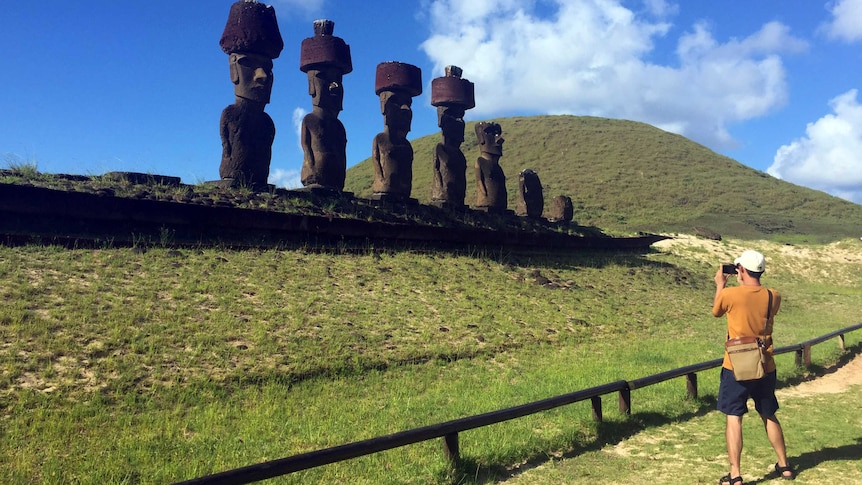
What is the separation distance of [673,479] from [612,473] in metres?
0.45

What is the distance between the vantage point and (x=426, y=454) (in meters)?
5.29

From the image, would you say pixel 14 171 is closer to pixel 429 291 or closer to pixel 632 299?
pixel 429 291

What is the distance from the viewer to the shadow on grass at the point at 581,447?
4.88 metres

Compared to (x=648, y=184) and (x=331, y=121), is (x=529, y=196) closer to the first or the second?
(x=331, y=121)

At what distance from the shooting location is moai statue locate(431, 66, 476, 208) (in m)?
17.7

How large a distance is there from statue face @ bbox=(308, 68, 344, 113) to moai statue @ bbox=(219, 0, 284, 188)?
1645mm

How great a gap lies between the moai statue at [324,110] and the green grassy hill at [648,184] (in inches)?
721

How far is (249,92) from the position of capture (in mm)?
13242

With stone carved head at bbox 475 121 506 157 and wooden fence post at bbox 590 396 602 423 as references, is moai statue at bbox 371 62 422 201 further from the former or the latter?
wooden fence post at bbox 590 396 602 423

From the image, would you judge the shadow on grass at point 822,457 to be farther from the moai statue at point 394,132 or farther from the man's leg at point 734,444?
the moai statue at point 394,132

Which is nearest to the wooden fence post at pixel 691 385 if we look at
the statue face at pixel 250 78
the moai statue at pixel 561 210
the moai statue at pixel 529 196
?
the statue face at pixel 250 78

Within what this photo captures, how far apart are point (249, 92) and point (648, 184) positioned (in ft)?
132

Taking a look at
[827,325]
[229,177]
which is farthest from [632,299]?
[229,177]

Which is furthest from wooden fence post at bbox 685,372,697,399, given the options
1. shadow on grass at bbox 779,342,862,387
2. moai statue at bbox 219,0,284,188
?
moai statue at bbox 219,0,284,188
